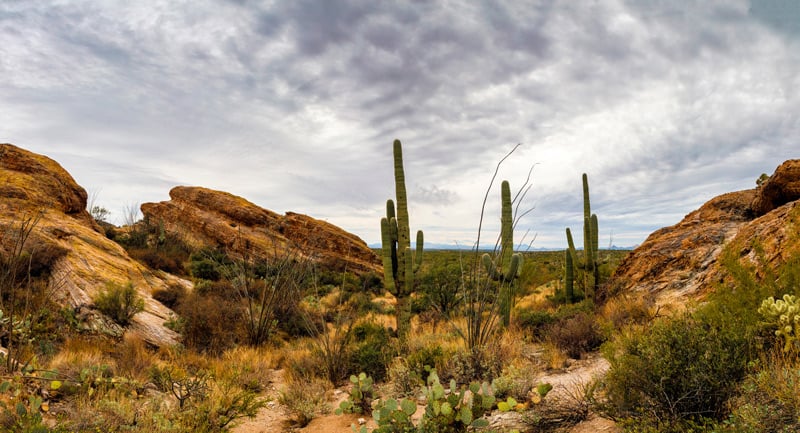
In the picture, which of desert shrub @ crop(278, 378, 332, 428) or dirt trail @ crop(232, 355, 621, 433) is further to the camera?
desert shrub @ crop(278, 378, 332, 428)

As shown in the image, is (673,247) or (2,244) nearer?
(2,244)

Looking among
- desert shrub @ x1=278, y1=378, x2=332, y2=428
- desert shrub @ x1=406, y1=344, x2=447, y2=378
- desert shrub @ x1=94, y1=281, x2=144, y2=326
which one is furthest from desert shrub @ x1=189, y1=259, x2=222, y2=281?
desert shrub @ x1=406, y1=344, x2=447, y2=378

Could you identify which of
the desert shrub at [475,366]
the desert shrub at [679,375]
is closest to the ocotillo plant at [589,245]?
the desert shrub at [475,366]

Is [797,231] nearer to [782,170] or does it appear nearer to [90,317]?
[782,170]

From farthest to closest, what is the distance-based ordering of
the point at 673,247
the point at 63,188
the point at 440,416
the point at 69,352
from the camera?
1. the point at 63,188
2. the point at 673,247
3. the point at 69,352
4. the point at 440,416

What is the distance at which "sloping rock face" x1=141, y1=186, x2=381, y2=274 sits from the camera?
76.9 feet

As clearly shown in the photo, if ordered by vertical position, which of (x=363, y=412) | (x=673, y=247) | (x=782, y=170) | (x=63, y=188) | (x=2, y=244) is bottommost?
(x=363, y=412)

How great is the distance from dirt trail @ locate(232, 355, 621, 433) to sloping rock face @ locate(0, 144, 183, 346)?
13.4 ft

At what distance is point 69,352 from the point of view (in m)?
6.02

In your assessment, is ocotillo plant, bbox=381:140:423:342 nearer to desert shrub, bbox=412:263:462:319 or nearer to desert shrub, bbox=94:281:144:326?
desert shrub, bbox=412:263:462:319

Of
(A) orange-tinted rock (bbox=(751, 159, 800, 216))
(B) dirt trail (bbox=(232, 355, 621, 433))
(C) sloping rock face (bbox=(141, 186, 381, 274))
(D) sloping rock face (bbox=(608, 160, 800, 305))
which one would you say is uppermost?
(C) sloping rock face (bbox=(141, 186, 381, 274))

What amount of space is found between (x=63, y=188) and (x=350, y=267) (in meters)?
14.7

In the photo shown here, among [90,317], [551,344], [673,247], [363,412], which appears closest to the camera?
[363,412]

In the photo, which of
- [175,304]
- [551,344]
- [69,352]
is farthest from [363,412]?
[175,304]
